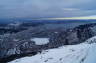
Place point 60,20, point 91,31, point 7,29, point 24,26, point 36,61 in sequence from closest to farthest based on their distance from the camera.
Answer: point 36,61, point 91,31, point 7,29, point 24,26, point 60,20

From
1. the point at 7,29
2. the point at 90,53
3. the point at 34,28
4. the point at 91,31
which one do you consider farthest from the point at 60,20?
the point at 90,53

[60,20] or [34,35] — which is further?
[60,20]

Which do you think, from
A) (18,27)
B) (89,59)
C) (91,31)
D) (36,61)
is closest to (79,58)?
(89,59)

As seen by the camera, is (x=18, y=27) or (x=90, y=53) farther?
(x=18, y=27)

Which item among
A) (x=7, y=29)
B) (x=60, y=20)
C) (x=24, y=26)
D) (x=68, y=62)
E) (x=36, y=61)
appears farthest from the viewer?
(x=60, y=20)

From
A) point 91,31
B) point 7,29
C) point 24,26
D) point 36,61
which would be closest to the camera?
point 36,61

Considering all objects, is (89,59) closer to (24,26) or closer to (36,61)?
(36,61)

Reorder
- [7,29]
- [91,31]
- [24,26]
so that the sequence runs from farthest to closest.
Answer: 1. [24,26]
2. [7,29]
3. [91,31]

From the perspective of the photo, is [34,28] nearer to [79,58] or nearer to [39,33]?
[39,33]
